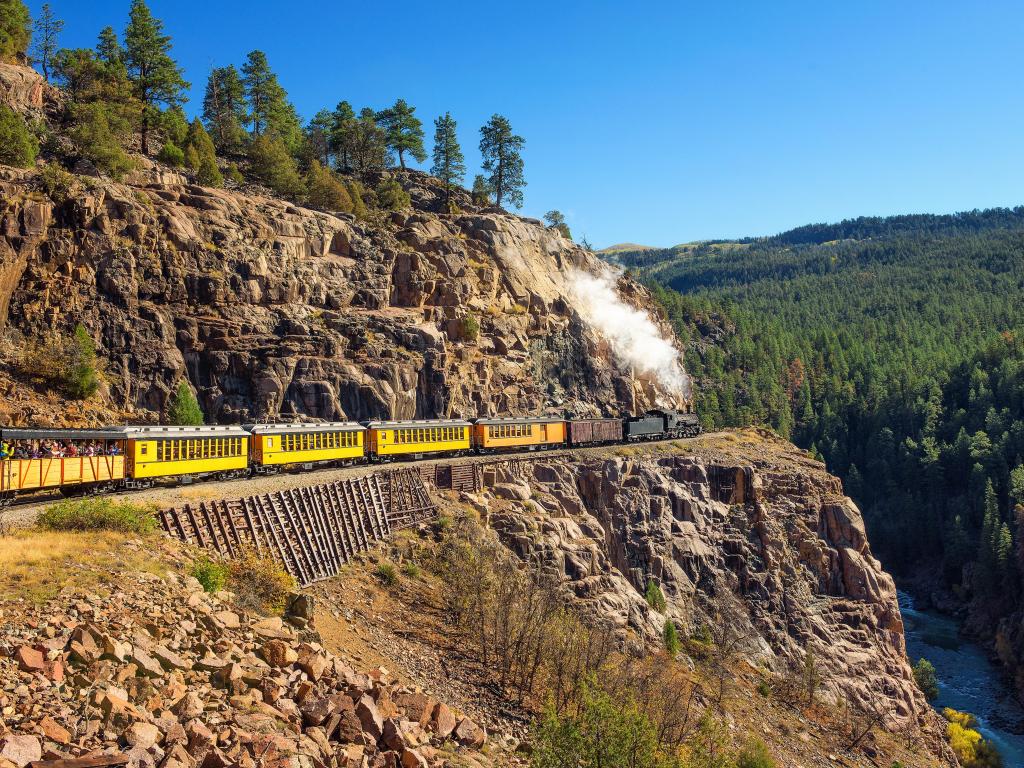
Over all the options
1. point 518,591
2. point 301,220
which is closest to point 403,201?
point 301,220

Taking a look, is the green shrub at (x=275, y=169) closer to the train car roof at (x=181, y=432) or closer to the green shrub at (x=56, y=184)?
the green shrub at (x=56, y=184)

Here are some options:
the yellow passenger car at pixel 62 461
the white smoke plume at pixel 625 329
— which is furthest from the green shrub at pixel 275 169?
the yellow passenger car at pixel 62 461

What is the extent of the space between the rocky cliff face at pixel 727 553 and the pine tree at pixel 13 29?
156ft

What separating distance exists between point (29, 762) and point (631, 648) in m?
28.2

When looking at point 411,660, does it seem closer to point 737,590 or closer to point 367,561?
point 367,561

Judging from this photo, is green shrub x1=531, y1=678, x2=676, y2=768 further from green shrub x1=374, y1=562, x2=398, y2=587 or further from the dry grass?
green shrub x1=374, y1=562, x2=398, y2=587

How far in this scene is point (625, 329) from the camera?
7712 centimetres

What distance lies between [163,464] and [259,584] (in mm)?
10815

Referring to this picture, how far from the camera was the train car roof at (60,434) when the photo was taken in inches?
1003

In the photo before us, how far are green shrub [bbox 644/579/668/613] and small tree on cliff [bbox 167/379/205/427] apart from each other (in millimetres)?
26485

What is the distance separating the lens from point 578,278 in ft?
252

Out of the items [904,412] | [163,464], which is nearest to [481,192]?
[163,464]

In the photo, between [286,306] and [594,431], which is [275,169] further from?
[594,431]

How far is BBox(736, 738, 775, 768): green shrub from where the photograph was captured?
27.5 metres
